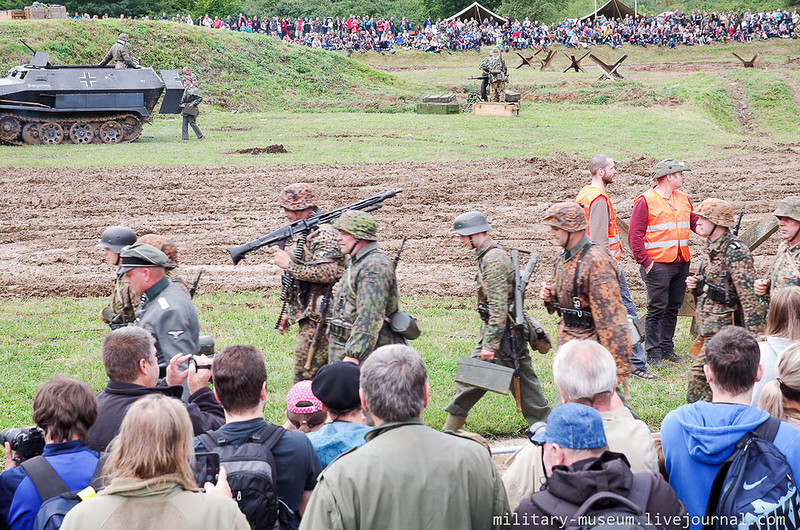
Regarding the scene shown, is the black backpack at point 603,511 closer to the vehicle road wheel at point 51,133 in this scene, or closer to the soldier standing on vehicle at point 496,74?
the vehicle road wheel at point 51,133

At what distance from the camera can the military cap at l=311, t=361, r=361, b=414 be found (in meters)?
4.71

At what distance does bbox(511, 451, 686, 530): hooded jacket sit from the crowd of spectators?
49505 millimetres

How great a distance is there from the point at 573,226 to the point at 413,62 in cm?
4533

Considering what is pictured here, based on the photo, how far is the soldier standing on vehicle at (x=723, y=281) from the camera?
7.59 meters

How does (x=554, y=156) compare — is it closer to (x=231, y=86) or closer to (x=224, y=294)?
(x=224, y=294)

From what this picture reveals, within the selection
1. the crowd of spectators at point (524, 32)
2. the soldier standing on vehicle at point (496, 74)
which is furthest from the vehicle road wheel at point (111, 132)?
the crowd of spectators at point (524, 32)

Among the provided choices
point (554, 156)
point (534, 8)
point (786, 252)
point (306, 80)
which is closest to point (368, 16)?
point (534, 8)

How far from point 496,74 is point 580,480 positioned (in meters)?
27.3

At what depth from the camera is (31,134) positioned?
84.3ft

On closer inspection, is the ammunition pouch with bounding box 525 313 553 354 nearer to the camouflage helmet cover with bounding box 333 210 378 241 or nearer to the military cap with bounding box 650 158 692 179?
the camouflage helmet cover with bounding box 333 210 378 241

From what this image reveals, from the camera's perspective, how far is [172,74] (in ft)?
94.3

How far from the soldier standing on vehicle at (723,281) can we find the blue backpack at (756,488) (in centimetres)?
354

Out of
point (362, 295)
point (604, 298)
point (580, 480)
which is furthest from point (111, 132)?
point (580, 480)

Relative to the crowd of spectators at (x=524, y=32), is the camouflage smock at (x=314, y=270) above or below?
below
